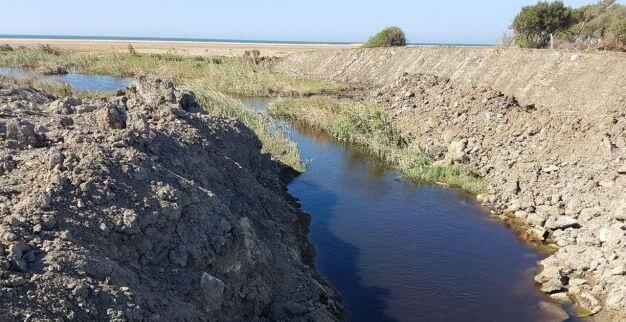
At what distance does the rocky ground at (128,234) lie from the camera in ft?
21.5

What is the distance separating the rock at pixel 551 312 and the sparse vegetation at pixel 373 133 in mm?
8067

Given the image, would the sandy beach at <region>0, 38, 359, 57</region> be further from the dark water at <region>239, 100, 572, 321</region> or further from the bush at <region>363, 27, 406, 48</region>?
the dark water at <region>239, 100, 572, 321</region>

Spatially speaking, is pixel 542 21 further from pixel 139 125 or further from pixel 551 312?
pixel 139 125

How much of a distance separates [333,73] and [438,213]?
35.2 meters

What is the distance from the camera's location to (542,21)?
126 ft

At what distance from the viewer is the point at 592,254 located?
1373cm

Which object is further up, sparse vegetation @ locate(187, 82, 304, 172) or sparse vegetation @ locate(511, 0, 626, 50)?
sparse vegetation @ locate(511, 0, 626, 50)

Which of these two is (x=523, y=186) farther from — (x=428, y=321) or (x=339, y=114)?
(x=339, y=114)

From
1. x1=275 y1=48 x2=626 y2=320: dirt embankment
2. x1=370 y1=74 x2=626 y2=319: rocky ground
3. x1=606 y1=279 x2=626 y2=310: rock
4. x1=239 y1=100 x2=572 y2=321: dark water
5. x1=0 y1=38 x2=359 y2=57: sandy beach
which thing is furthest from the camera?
x1=0 y1=38 x2=359 y2=57: sandy beach

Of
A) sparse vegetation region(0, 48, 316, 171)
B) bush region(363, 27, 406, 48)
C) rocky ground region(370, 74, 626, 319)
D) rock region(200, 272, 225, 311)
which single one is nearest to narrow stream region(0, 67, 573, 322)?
rocky ground region(370, 74, 626, 319)

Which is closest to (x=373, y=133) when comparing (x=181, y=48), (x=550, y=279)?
(x=550, y=279)

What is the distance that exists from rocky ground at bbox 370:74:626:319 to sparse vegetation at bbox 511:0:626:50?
1434cm

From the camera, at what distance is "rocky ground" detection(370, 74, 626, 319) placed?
1316cm

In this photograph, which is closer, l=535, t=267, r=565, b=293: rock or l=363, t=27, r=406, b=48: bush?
l=535, t=267, r=565, b=293: rock
